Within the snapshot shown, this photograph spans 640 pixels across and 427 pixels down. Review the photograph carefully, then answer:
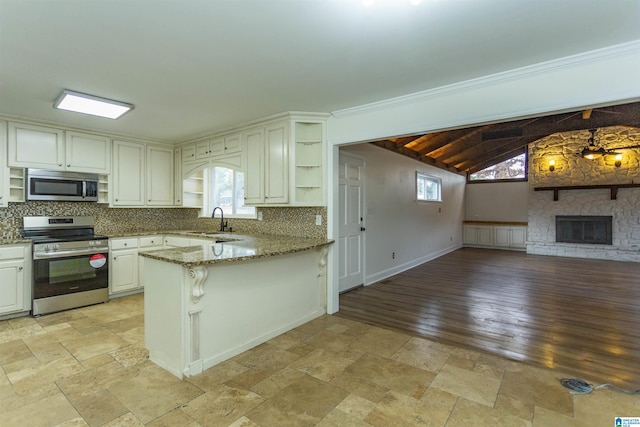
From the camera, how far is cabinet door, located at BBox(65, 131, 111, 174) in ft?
13.9

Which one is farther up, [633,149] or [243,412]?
[633,149]

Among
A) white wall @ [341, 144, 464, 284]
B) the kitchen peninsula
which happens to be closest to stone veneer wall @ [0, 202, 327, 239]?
the kitchen peninsula

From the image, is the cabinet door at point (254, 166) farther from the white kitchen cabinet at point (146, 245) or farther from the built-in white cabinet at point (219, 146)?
the white kitchen cabinet at point (146, 245)

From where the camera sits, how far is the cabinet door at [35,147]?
3801mm

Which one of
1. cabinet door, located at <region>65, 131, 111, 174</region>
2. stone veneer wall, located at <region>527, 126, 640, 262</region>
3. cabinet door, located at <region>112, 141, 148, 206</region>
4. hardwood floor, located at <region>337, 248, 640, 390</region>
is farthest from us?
stone veneer wall, located at <region>527, 126, 640, 262</region>

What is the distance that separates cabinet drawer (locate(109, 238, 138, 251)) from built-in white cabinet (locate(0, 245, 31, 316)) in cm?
87

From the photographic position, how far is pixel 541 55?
231 centimetres

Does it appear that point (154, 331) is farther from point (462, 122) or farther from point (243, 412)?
point (462, 122)

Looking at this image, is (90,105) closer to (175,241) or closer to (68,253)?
(68,253)

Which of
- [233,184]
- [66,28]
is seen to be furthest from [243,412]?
[233,184]

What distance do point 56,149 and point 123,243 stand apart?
57.6 inches

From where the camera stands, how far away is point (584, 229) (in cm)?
795

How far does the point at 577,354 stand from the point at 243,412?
9.32 ft

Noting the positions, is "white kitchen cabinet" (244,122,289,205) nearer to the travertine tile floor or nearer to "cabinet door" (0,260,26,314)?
the travertine tile floor
